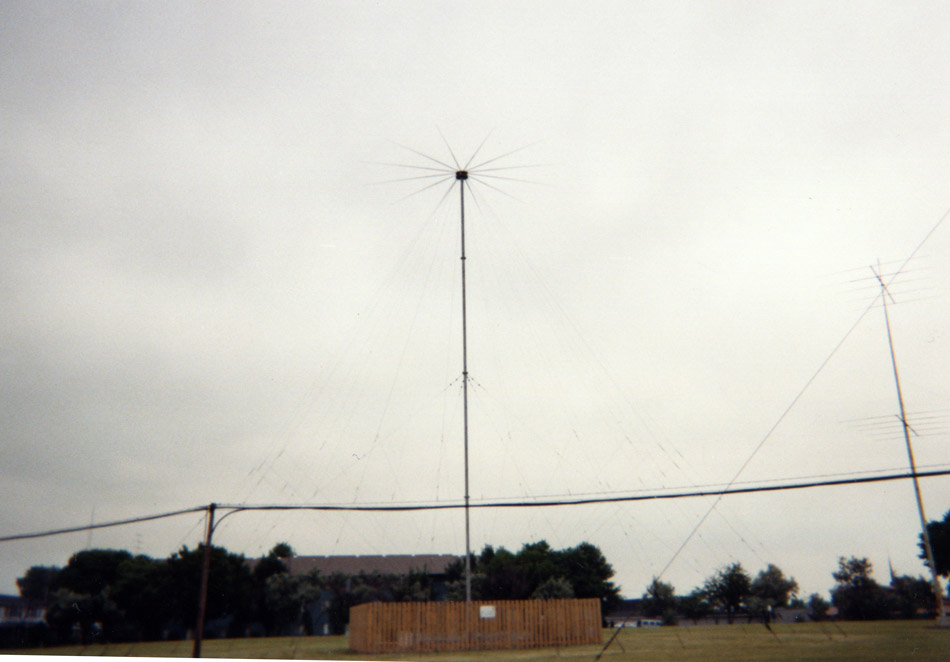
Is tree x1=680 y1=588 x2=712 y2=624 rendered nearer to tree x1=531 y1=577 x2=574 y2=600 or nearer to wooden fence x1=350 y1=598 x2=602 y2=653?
tree x1=531 y1=577 x2=574 y2=600

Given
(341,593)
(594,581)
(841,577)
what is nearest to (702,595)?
(594,581)

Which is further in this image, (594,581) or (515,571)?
(594,581)

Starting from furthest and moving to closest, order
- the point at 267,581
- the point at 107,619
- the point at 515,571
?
the point at 515,571, the point at 267,581, the point at 107,619

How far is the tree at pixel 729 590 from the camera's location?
4544 centimetres

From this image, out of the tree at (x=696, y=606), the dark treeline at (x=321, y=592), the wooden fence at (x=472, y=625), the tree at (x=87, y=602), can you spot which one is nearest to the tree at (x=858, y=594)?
the dark treeline at (x=321, y=592)

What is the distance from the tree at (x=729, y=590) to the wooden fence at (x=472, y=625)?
22889 millimetres

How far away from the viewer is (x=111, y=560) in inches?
1902

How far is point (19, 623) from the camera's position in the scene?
30594mm

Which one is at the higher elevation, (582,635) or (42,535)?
(42,535)

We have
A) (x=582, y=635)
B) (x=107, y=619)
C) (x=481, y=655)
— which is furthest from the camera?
(x=107, y=619)

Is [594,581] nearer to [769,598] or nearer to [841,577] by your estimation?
[769,598]

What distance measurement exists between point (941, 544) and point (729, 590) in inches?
670

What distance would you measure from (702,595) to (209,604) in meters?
31.5

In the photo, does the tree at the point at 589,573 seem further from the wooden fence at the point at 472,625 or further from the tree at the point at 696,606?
the wooden fence at the point at 472,625
